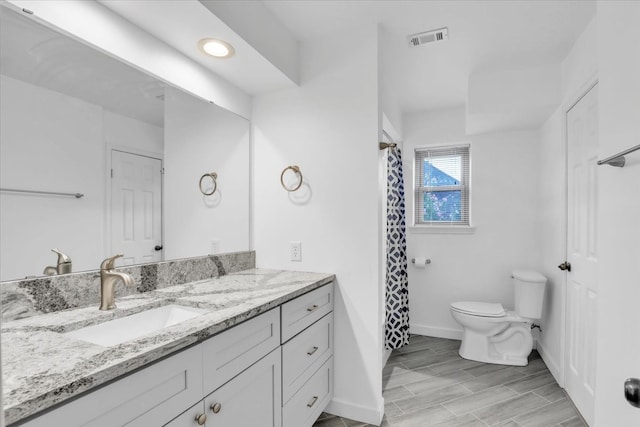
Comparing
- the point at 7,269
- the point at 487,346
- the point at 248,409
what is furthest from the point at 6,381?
the point at 487,346

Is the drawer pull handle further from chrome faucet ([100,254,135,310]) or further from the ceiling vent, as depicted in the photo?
the ceiling vent

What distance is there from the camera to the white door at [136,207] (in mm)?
1481

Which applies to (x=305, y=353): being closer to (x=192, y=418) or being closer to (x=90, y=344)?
(x=192, y=418)

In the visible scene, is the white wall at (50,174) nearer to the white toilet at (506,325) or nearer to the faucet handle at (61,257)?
the faucet handle at (61,257)

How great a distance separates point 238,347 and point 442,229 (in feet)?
8.96

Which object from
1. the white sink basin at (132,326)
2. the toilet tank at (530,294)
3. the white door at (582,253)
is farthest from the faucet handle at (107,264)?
the toilet tank at (530,294)

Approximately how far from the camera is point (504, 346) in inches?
113

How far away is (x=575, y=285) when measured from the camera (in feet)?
7.26

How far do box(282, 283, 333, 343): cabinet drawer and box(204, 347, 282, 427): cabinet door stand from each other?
0.43 feet

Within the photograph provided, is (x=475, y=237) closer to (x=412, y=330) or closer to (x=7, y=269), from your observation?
(x=412, y=330)

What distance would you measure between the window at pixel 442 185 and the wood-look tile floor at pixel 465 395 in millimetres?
1377

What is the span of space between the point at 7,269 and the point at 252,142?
59.6 inches

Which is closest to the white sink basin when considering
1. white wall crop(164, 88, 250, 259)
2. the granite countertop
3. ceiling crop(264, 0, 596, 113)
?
the granite countertop

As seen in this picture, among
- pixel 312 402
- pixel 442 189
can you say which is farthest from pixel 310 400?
pixel 442 189
